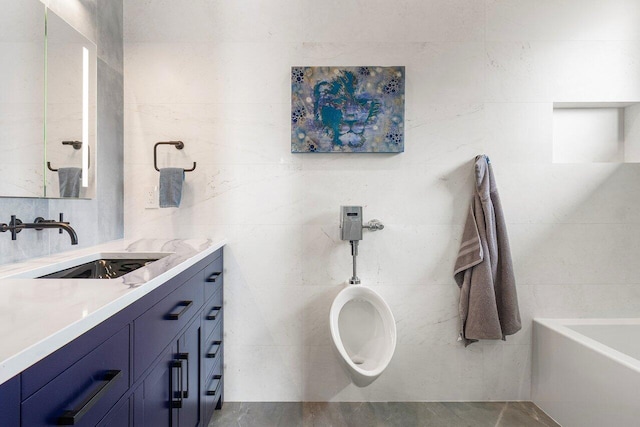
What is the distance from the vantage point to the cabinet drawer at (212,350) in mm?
1717

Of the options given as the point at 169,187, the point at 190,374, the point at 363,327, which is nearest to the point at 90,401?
the point at 190,374

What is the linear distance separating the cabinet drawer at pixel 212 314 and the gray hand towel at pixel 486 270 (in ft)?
4.45

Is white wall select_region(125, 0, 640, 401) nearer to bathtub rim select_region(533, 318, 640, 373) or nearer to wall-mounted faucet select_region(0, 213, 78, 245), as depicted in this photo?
bathtub rim select_region(533, 318, 640, 373)

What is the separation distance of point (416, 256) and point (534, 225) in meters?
0.72

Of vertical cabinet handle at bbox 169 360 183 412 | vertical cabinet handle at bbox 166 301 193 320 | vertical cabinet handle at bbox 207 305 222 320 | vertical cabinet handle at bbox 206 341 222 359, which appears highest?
vertical cabinet handle at bbox 166 301 193 320

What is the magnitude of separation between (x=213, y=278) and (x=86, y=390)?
3.50 feet

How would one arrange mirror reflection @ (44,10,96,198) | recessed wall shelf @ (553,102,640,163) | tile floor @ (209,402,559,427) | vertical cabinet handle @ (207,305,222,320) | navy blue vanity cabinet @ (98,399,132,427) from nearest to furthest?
navy blue vanity cabinet @ (98,399,132,427)
mirror reflection @ (44,10,96,198)
vertical cabinet handle @ (207,305,222,320)
tile floor @ (209,402,559,427)
recessed wall shelf @ (553,102,640,163)

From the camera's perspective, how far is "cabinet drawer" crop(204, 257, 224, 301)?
5.74 ft

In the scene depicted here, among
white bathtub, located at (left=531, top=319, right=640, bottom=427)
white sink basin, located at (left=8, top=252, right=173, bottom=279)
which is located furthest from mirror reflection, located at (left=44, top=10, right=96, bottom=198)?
white bathtub, located at (left=531, top=319, right=640, bottom=427)

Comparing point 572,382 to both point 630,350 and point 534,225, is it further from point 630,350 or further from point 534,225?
point 534,225

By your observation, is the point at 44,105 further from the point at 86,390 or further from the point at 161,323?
the point at 86,390

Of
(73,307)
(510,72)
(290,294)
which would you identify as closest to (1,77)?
(73,307)

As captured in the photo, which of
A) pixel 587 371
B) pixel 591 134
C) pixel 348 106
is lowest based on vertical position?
pixel 587 371

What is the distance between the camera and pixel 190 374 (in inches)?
57.4
